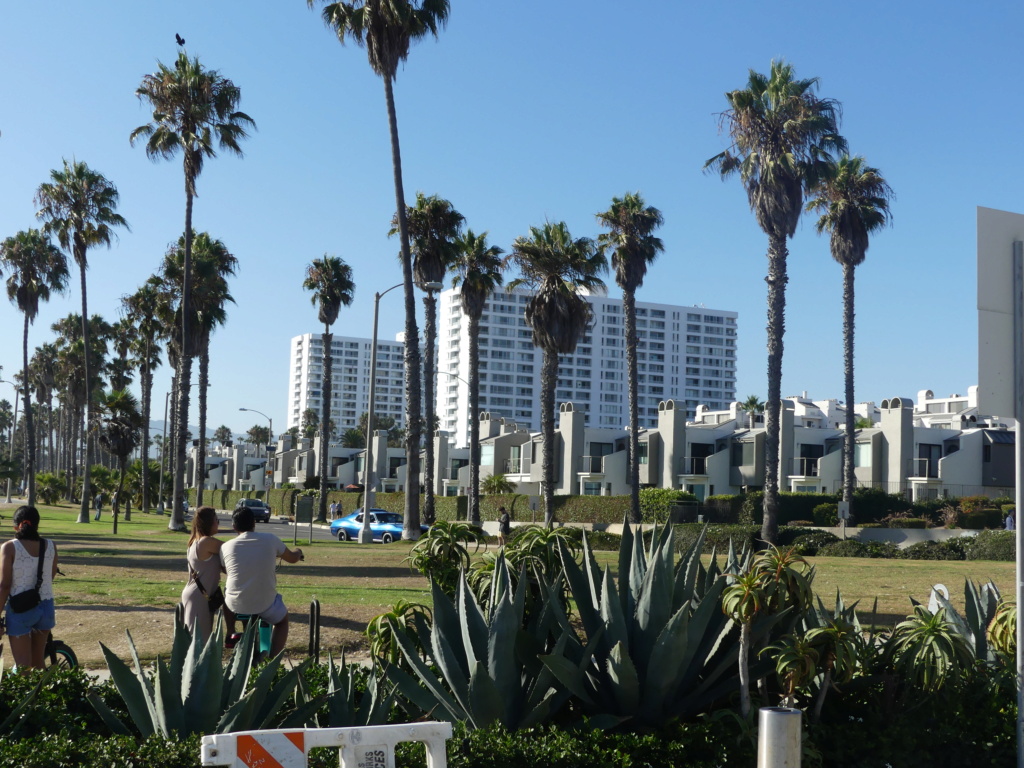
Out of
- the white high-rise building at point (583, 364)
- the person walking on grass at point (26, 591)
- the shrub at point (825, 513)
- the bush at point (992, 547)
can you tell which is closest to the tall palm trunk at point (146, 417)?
the shrub at point (825, 513)

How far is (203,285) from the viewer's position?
46.4 m

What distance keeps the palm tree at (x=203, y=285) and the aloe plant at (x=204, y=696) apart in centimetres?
4020

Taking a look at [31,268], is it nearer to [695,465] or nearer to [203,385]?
[203,385]

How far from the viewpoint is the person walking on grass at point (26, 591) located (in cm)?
768

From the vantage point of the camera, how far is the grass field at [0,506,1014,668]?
41.9 ft

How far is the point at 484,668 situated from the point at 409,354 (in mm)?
29829

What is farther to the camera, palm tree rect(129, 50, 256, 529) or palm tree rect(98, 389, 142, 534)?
palm tree rect(98, 389, 142, 534)

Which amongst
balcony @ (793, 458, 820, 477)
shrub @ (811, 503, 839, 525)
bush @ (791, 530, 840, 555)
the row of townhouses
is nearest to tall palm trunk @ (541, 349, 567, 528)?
bush @ (791, 530, 840, 555)

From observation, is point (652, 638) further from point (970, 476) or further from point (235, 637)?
point (970, 476)

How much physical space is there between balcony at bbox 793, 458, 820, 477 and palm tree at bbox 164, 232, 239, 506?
38693 mm

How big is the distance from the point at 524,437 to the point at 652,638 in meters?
77.1

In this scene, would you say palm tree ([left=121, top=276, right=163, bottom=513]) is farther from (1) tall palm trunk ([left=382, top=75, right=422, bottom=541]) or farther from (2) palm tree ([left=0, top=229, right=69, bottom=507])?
(1) tall palm trunk ([left=382, top=75, right=422, bottom=541])

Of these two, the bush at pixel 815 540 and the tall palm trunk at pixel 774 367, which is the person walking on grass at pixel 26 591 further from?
the tall palm trunk at pixel 774 367

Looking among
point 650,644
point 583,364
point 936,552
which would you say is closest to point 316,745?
point 650,644
